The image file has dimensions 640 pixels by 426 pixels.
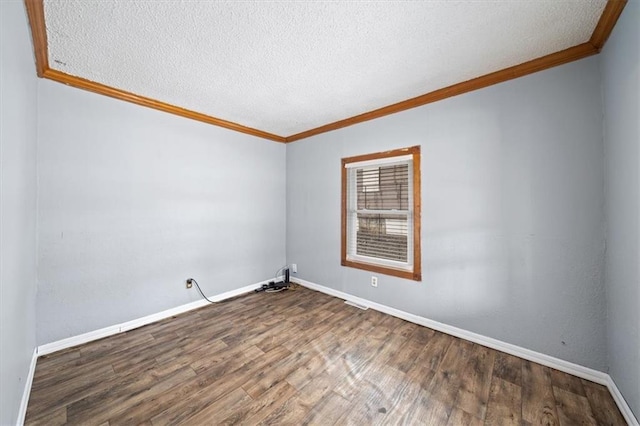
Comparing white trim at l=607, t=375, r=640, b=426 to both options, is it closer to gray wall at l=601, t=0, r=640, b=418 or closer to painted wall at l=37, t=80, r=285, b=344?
gray wall at l=601, t=0, r=640, b=418

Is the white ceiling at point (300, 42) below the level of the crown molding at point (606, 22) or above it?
above

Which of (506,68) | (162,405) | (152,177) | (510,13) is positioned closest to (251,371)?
(162,405)

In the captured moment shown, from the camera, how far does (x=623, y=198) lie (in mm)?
1445

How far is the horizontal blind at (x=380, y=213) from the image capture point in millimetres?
2781

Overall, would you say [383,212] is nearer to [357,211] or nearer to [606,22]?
[357,211]

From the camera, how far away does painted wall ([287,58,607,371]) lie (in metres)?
1.75

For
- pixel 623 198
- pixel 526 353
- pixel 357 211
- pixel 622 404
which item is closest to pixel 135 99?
pixel 357 211

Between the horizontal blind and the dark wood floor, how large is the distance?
91cm

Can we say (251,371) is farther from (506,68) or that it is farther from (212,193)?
(506,68)

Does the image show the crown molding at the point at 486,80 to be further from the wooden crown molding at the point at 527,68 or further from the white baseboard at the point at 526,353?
the white baseboard at the point at 526,353

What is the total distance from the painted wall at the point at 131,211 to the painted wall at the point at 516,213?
223 centimetres

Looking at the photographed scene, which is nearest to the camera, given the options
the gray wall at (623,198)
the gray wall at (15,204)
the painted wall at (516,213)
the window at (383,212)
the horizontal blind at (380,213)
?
the gray wall at (15,204)

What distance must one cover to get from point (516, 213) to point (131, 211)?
376 centimetres

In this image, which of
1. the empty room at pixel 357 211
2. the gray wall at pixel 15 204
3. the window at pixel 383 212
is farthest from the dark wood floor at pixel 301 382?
the window at pixel 383 212
